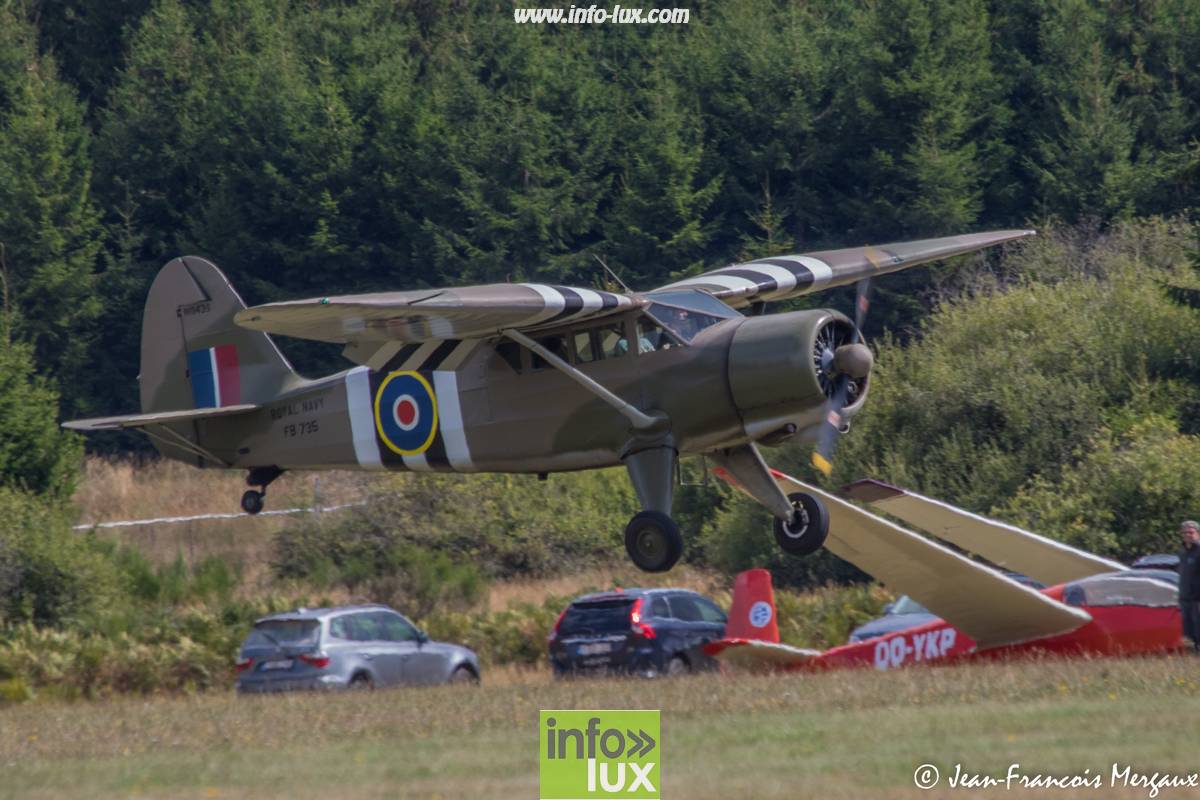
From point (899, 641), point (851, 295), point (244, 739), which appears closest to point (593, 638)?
point (899, 641)

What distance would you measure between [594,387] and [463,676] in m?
8.85

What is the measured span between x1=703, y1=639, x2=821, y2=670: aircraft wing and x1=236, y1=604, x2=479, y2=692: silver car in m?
4.68

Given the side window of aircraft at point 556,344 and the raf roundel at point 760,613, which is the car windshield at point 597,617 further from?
the side window of aircraft at point 556,344

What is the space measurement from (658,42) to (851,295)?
1839cm

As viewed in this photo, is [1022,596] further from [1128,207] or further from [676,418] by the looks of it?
[1128,207]

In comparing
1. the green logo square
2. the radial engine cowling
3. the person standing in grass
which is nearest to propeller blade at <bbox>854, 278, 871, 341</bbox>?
the radial engine cowling

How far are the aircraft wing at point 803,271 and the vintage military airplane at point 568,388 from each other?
0.10 ft

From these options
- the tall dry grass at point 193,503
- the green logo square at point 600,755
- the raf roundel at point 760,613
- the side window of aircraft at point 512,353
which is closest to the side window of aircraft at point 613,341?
the side window of aircraft at point 512,353

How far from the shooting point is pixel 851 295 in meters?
50.5

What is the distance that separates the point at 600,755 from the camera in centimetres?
1286

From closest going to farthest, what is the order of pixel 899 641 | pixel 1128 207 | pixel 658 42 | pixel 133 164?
pixel 899 641 → pixel 1128 207 → pixel 133 164 → pixel 658 42

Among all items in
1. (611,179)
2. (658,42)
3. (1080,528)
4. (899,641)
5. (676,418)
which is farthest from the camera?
(658,42)

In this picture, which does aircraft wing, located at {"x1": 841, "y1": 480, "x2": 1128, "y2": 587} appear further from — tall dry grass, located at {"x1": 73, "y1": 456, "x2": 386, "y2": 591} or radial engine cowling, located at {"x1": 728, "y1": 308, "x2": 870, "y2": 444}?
tall dry grass, located at {"x1": 73, "y1": 456, "x2": 386, "y2": 591}

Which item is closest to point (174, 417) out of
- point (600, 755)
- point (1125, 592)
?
point (600, 755)
